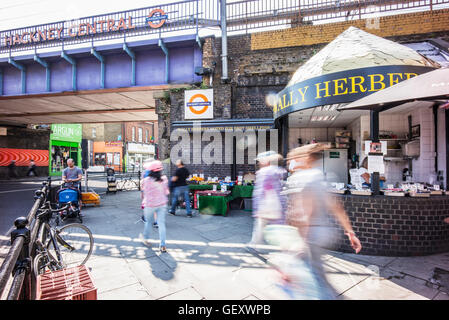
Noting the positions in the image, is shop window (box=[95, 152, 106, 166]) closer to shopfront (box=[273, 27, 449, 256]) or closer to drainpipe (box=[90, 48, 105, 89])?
drainpipe (box=[90, 48, 105, 89])

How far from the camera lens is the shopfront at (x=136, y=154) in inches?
1460

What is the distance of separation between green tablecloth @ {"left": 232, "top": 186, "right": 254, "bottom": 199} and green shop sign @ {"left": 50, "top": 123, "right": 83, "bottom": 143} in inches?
1063

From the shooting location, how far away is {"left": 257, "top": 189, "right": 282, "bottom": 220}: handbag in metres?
3.32

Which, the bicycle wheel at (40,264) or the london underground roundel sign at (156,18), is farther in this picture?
the london underground roundel sign at (156,18)

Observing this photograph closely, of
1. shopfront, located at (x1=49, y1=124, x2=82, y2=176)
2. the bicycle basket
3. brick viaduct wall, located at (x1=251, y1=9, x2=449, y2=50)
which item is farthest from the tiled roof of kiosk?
shopfront, located at (x1=49, y1=124, x2=82, y2=176)

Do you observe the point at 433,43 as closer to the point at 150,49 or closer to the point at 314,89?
the point at 314,89

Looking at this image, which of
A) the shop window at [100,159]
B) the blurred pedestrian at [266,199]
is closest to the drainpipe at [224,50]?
the blurred pedestrian at [266,199]

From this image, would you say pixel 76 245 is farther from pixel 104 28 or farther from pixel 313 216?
pixel 104 28

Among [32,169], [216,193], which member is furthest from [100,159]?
[216,193]

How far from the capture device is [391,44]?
604 cm

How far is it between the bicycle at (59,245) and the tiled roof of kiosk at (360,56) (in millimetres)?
6312

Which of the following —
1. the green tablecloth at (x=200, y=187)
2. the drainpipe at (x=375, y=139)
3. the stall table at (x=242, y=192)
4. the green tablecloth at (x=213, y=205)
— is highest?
the drainpipe at (x=375, y=139)

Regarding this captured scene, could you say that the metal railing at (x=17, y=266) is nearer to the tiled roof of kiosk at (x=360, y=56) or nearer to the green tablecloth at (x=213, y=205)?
the green tablecloth at (x=213, y=205)

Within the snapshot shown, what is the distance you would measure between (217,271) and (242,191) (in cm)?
534
